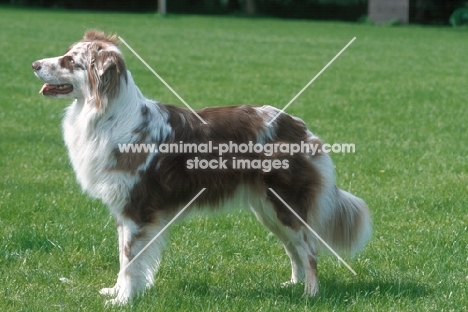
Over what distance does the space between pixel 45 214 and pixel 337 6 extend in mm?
40296

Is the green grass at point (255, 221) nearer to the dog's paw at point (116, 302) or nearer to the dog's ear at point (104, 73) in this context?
the dog's paw at point (116, 302)

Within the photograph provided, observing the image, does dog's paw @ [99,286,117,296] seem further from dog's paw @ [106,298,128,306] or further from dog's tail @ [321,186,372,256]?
dog's tail @ [321,186,372,256]

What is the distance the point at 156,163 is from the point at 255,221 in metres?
2.16

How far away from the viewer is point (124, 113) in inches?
194

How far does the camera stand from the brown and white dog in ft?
16.0

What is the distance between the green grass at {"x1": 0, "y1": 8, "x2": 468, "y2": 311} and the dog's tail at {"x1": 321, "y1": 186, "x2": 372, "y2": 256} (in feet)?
0.93

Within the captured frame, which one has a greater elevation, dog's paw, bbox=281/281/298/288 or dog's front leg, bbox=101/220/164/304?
dog's front leg, bbox=101/220/164/304

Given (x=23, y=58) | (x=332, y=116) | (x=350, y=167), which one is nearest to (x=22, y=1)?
(x=23, y=58)

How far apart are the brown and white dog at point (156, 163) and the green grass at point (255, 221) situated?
396 millimetres

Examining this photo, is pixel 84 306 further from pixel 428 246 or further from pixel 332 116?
pixel 332 116

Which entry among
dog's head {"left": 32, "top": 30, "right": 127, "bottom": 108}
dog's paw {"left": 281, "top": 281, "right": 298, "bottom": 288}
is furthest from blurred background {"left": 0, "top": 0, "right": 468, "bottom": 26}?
dog's head {"left": 32, "top": 30, "right": 127, "bottom": 108}

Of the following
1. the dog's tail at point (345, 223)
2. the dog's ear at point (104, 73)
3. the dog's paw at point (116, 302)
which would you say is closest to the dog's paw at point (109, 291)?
the dog's paw at point (116, 302)

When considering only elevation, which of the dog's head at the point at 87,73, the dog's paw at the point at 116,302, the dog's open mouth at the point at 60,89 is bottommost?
the dog's paw at the point at 116,302

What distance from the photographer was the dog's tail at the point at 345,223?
5.28 metres
